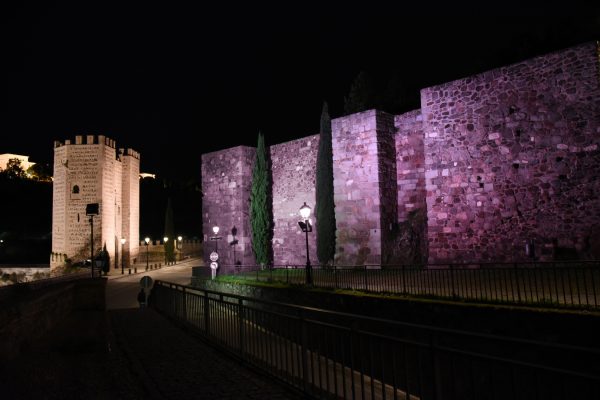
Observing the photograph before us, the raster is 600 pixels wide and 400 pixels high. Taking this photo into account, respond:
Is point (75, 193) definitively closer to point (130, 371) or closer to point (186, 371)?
point (130, 371)

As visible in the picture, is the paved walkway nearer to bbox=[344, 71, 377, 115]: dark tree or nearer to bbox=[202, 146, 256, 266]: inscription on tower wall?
bbox=[202, 146, 256, 266]: inscription on tower wall

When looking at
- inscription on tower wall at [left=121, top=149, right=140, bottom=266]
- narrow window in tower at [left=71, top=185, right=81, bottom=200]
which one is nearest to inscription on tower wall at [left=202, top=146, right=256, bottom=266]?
narrow window in tower at [left=71, top=185, right=81, bottom=200]

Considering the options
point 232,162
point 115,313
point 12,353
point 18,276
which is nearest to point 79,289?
point 115,313

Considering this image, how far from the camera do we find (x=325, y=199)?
70.1 feet

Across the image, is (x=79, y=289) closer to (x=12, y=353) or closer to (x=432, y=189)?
(x=12, y=353)

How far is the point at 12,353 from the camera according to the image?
7.35 metres

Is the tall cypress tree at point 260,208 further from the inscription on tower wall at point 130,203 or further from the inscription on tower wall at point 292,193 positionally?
the inscription on tower wall at point 130,203

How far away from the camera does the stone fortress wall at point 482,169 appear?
1316cm

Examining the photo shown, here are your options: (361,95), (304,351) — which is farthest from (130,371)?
(361,95)

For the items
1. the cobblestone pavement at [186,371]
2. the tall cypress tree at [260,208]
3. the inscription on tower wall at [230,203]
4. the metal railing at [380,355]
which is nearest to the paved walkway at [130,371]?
the cobblestone pavement at [186,371]

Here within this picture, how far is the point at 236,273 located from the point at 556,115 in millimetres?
15134

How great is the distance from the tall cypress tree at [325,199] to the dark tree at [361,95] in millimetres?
12161

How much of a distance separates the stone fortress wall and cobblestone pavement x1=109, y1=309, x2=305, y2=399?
991cm

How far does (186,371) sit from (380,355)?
3.12 m
